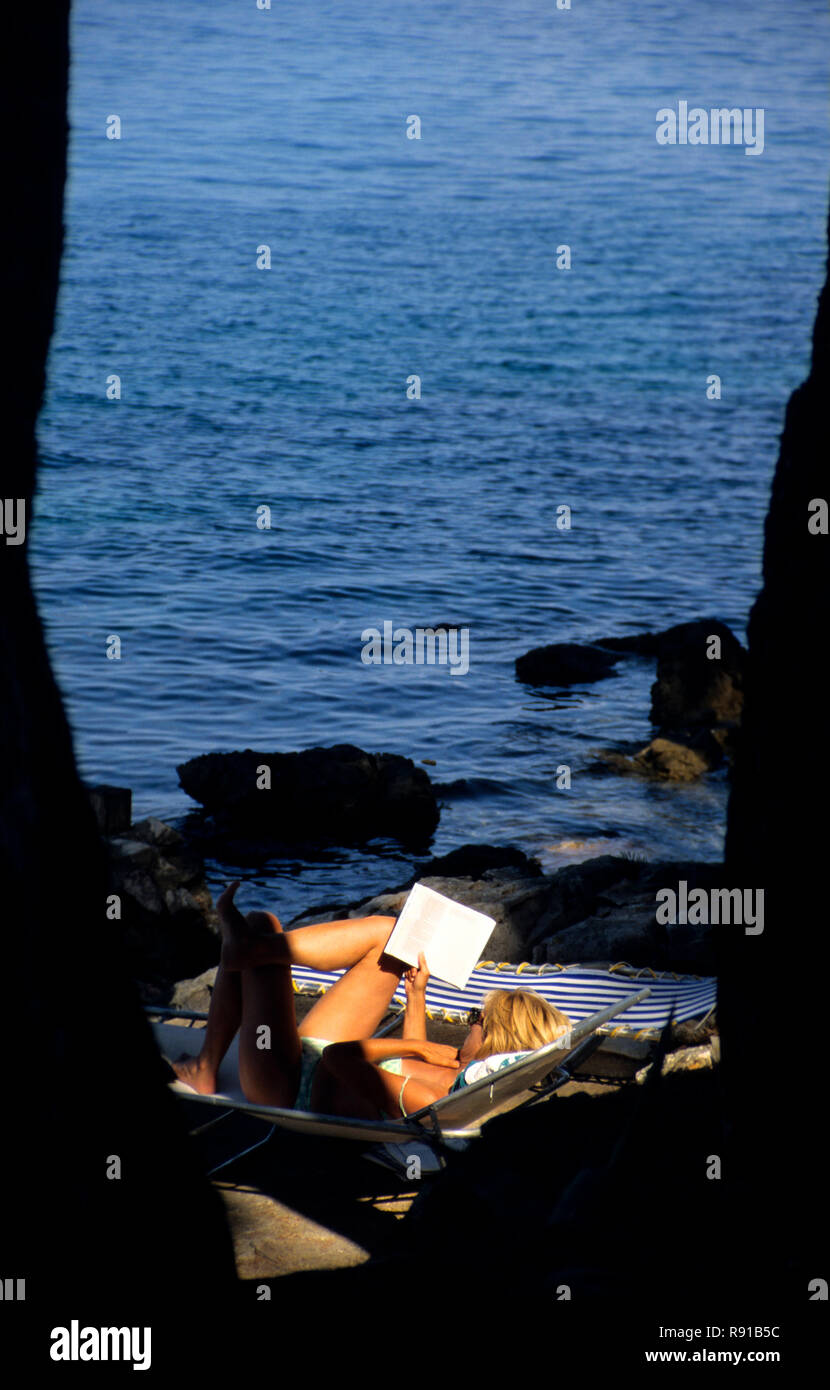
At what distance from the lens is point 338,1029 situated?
521cm

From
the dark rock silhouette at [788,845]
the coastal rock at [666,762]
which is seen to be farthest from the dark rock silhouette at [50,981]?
the coastal rock at [666,762]

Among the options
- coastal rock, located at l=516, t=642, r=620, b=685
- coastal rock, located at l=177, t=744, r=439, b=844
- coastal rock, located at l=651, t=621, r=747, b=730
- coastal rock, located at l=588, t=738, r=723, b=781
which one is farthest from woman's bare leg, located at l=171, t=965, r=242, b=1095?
coastal rock, located at l=516, t=642, r=620, b=685

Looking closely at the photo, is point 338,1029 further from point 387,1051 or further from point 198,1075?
point 198,1075

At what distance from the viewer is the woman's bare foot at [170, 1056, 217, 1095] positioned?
5012 millimetres

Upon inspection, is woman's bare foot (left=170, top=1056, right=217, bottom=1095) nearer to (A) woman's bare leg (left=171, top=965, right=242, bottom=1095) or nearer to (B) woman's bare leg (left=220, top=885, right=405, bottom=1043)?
(A) woman's bare leg (left=171, top=965, right=242, bottom=1095)

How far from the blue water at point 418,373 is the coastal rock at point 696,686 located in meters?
0.71

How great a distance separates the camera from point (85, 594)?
64.8 feet

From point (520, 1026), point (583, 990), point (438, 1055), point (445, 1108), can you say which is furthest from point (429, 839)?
point (445, 1108)

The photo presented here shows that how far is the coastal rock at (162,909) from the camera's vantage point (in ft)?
30.6

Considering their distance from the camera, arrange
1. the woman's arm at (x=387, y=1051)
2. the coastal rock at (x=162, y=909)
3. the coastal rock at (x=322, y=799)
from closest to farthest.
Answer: the woman's arm at (x=387, y=1051)
the coastal rock at (x=162, y=909)
the coastal rock at (x=322, y=799)

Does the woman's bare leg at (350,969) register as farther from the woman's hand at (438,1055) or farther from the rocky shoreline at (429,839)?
the rocky shoreline at (429,839)

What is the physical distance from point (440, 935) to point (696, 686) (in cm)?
1068
